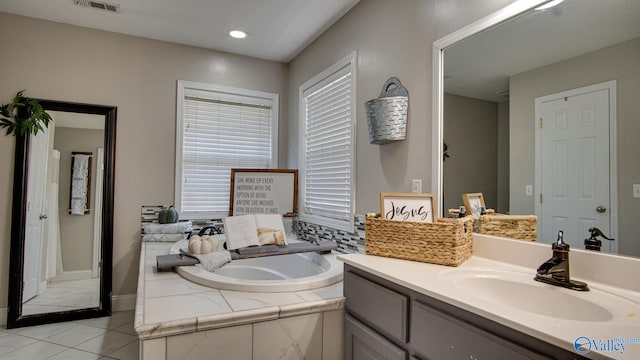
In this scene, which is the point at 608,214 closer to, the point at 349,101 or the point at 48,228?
the point at 349,101

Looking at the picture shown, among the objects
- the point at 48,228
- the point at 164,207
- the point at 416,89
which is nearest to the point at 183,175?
the point at 164,207

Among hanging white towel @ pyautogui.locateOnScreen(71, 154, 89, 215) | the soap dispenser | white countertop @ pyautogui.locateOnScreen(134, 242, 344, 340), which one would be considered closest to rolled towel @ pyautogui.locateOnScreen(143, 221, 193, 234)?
hanging white towel @ pyautogui.locateOnScreen(71, 154, 89, 215)

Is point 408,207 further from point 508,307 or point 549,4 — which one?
point 549,4

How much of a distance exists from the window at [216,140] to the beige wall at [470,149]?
227 centimetres

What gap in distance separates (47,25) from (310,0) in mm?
2240

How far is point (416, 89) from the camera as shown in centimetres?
194

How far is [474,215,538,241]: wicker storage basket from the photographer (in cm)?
138

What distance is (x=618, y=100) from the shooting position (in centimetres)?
112

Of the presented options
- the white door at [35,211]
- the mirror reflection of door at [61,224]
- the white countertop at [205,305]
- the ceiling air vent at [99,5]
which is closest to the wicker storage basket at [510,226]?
the white countertop at [205,305]

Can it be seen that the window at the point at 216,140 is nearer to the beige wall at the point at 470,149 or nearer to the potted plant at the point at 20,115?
the potted plant at the point at 20,115

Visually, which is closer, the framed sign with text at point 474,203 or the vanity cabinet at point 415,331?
the vanity cabinet at point 415,331

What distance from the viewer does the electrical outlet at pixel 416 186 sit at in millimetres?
1894

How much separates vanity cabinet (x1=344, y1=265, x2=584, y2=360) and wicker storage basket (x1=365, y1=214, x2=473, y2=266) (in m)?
0.17

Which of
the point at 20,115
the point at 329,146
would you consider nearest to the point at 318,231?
the point at 329,146
